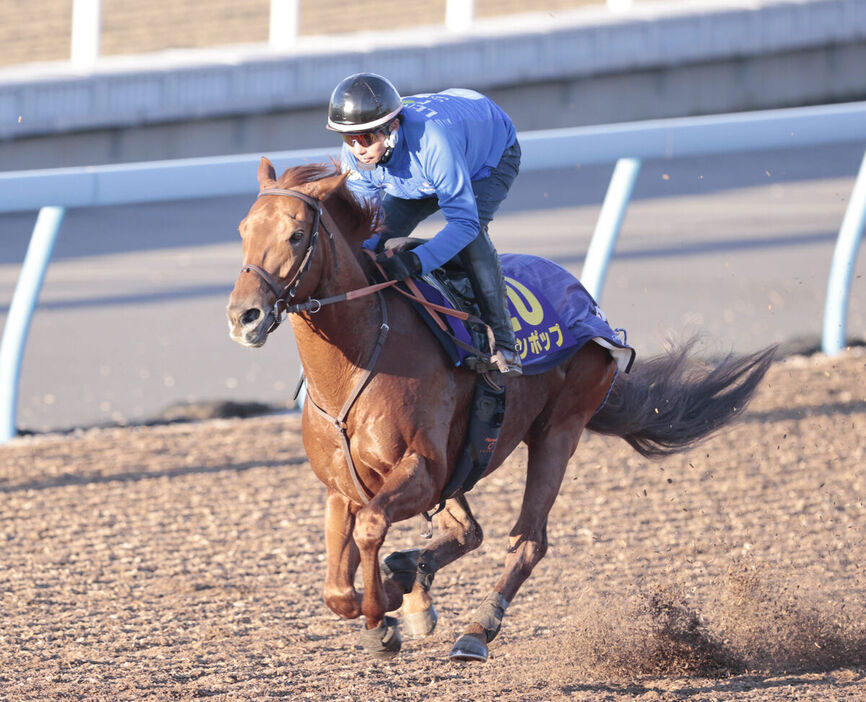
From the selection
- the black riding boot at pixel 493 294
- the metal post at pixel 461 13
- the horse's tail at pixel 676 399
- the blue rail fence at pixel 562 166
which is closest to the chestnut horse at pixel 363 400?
the black riding boot at pixel 493 294

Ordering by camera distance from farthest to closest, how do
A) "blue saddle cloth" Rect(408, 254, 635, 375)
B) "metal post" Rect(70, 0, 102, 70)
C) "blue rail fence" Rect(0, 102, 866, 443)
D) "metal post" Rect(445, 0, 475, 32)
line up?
"metal post" Rect(445, 0, 475, 32), "metal post" Rect(70, 0, 102, 70), "blue rail fence" Rect(0, 102, 866, 443), "blue saddle cloth" Rect(408, 254, 635, 375)

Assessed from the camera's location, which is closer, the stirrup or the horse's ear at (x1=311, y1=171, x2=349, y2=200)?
the horse's ear at (x1=311, y1=171, x2=349, y2=200)

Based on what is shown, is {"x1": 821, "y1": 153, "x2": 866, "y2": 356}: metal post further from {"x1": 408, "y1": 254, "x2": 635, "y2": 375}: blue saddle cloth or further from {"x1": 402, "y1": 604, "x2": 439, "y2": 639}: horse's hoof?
{"x1": 402, "y1": 604, "x2": 439, "y2": 639}: horse's hoof

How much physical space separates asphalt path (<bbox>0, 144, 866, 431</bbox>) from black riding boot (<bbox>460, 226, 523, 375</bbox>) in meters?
1.47

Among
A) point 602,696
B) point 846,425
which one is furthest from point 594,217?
point 602,696

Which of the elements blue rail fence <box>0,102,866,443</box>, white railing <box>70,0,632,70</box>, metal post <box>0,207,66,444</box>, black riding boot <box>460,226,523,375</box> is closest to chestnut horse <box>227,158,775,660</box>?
black riding boot <box>460,226,523,375</box>

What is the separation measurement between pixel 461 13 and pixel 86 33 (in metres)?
3.44

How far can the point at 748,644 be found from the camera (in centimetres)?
466

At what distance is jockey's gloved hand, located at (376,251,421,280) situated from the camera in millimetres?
4133

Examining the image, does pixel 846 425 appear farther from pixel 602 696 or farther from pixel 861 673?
pixel 602 696

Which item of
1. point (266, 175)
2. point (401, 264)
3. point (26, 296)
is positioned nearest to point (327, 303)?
point (401, 264)

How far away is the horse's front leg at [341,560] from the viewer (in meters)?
4.11

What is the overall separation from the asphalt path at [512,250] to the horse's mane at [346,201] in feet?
6.56

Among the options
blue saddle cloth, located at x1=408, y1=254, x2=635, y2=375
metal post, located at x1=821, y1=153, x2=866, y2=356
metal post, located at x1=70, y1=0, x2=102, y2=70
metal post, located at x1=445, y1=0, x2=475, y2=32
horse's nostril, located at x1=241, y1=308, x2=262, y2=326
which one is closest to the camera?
horse's nostril, located at x1=241, y1=308, x2=262, y2=326
